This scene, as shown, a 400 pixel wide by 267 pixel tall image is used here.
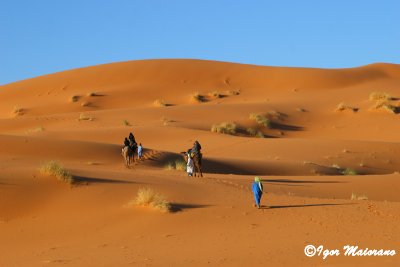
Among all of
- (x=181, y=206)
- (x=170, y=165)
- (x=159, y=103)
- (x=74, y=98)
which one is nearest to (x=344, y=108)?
(x=159, y=103)

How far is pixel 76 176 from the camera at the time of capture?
19016 mm

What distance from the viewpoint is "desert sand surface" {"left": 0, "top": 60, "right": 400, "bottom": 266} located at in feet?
45.6

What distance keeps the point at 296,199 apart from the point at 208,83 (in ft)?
183

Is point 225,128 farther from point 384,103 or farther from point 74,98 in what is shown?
point 74,98

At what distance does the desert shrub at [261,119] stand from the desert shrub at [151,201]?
110 feet

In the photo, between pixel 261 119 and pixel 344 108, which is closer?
pixel 261 119

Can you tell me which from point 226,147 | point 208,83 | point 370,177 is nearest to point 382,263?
point 370,177

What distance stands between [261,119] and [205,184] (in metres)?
30.4

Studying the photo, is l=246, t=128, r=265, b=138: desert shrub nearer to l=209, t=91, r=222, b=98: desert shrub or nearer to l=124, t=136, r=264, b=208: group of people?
l=209, t=91, r=222, b=98: desert shrub

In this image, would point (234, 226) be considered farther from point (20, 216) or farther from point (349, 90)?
point (349, 90)

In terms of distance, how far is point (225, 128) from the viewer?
4638 cm

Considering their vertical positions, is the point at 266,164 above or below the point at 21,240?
above

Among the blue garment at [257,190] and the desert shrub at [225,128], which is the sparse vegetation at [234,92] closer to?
the desert shrub at [225,128]

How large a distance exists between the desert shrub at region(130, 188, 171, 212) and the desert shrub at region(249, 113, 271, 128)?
1322 inches
